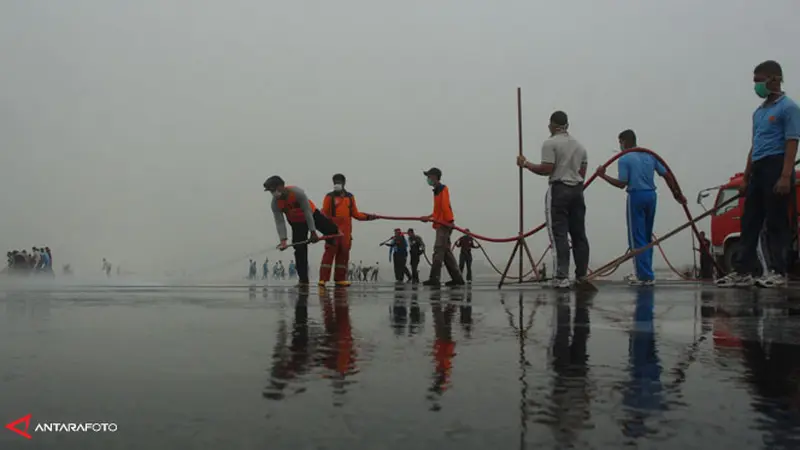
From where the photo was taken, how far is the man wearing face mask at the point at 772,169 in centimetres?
642

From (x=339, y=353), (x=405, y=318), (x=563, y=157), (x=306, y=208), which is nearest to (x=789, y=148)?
(x=563, y=157)

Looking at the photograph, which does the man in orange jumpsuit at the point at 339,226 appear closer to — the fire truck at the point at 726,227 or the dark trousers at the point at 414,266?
the fire truck at the point at 726,227

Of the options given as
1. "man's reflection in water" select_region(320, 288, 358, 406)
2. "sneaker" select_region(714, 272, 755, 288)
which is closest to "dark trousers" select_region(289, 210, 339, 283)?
"sneaker" select_region(714, 272, 755, 288)

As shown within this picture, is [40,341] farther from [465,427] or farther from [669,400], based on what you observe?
[669,400]

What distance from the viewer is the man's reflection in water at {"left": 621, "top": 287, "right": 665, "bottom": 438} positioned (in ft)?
5.27

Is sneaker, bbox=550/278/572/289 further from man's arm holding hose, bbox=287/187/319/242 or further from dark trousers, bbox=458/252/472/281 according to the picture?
dark trousers, bbox=458/252/472/281

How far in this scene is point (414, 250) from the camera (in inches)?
799

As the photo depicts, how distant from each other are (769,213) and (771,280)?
2.13 feet

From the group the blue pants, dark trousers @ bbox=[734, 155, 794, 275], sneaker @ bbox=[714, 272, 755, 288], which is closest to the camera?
dark trousers @ bbox=[734, 155, 794, 275]

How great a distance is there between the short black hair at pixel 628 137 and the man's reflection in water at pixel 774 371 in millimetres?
4840

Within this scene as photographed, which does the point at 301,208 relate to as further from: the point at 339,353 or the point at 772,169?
the point at 339,353

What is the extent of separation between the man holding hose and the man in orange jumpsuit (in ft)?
12.3

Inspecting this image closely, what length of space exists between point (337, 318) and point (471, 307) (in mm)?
1248

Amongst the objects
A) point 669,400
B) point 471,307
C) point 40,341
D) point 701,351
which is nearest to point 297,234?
point 471,307
